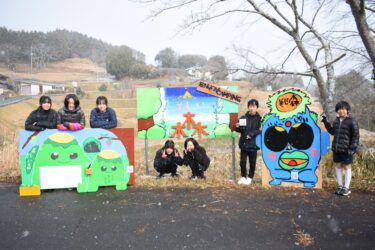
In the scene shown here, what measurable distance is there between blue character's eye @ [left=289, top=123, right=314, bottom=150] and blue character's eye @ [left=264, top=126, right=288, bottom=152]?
0.38 ft

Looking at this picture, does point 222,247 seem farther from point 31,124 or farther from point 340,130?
point 31,124

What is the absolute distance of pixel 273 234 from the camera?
3379mm

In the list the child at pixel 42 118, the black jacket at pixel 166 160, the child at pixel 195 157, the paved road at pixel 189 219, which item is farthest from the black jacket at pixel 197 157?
the child at pixel 42 118

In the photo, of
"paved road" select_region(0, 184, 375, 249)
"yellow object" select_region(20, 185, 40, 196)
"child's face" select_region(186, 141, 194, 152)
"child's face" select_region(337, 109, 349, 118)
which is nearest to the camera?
"paved road" select_region(0, 184, 375, 249)

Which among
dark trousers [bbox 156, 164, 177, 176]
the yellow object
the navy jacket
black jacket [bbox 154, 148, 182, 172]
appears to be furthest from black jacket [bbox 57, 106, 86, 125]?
dark trousers [bbox 156, 164, 177, 176]

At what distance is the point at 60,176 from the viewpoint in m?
5.07

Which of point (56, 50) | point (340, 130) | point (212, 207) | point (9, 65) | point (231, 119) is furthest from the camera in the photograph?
point (56, 50)

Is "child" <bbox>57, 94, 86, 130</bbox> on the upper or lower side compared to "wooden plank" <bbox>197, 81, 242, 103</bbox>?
lower

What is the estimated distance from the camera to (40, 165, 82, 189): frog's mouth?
5031 millimetres

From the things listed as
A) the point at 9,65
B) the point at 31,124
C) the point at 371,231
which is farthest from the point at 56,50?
the point at 371,231

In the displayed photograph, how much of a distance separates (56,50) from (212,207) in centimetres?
6531

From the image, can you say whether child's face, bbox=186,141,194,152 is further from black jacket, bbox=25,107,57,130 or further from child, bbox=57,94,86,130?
black jacket, bbox=25,107,57,130

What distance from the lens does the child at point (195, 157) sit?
18.5 ft

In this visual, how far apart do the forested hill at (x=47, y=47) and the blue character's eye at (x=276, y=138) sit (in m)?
52.1
